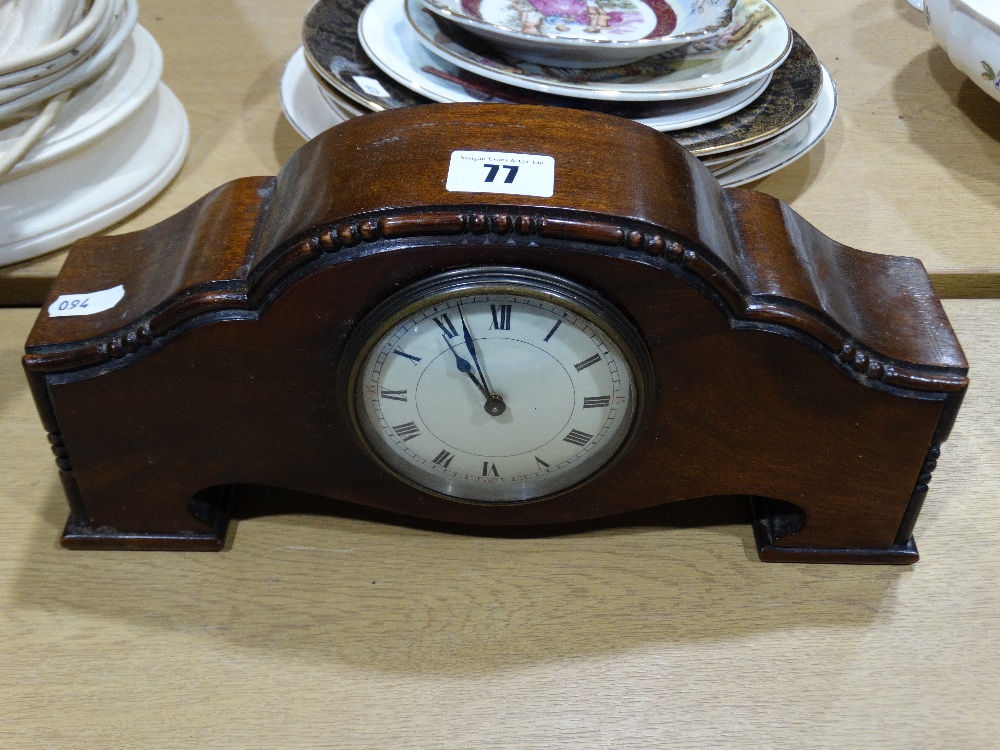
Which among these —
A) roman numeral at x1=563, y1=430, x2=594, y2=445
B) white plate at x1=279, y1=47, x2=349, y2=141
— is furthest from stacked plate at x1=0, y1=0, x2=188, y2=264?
roman numeral at x1=563, y1=430, x2=594, y2=445

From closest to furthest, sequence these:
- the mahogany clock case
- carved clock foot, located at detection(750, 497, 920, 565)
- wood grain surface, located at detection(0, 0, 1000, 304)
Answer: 1. the mahogany clock case
2. carved clock foot, located at detection(750, 497, 920, 565)
3. wood grain surface, located at detection(0, 0, 1000, 304)

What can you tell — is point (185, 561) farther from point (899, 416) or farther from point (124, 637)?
point (899, 416)

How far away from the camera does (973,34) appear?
1.13m

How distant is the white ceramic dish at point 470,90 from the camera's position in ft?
3.22

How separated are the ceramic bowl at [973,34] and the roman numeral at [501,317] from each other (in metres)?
0.71

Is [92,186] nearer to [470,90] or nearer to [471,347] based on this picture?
[470,90]

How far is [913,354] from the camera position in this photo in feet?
2.44

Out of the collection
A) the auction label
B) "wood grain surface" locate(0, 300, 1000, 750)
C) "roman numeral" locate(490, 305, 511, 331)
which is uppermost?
"roman numeral" locate(490, 305, 511, 331)

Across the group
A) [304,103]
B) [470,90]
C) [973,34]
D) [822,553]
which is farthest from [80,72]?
[973,34]

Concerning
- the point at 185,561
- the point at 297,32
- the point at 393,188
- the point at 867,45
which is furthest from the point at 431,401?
the point at 867,45

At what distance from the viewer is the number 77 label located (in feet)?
2.25

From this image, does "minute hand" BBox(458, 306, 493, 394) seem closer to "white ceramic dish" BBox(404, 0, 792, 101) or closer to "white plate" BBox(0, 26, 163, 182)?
"white ceramic dish" BBox(404, 0, 792, 101)

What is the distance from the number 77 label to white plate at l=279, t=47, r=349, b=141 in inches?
15.9

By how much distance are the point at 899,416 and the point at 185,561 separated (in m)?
0.56
